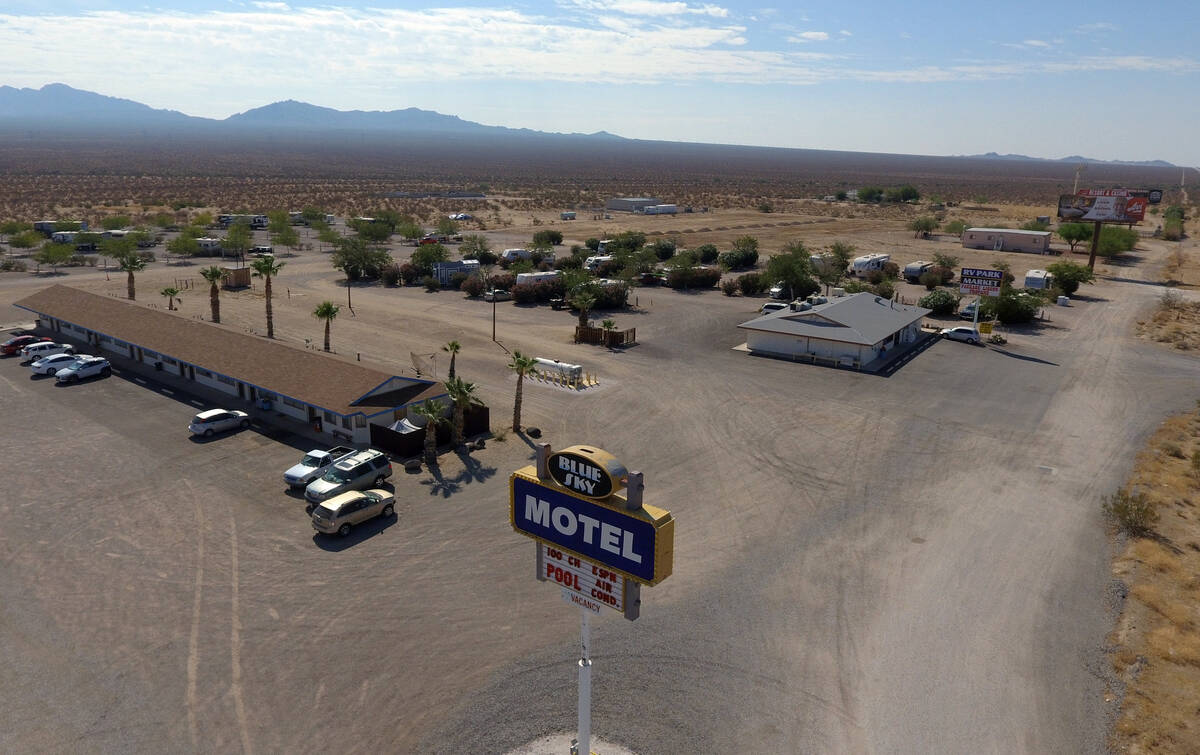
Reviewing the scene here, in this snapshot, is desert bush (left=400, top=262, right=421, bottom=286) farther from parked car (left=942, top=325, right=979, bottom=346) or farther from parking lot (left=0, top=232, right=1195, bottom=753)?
parked car (left=942, top=325, right=979, bottom=346)

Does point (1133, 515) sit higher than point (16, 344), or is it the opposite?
point (16, 344)

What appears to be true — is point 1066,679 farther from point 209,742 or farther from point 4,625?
point 4,625

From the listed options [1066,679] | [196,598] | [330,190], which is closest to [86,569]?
[196,598]

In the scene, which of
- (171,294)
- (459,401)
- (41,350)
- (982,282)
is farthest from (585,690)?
(171,294)

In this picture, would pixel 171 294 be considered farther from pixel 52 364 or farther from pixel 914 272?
pixel 914 272

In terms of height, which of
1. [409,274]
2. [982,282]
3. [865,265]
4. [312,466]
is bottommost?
[312,466]
